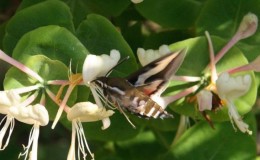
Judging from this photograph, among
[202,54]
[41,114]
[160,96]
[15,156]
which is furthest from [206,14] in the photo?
[15,156]

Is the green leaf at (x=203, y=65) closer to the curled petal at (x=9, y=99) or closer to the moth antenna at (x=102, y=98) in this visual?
the moth antenna at (x=102, y=98)

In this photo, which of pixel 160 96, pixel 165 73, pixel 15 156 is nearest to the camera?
pixel 165 73

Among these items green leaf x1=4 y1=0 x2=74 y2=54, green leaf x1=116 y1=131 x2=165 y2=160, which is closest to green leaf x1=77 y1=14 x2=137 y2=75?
green leaf x1=4 y1=0 x2=74 y2=54

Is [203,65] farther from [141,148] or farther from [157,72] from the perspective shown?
[141,148]

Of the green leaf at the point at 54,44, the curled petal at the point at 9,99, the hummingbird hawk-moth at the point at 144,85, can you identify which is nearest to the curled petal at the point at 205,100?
the hummingbird hawk-moth at the point at 144,85

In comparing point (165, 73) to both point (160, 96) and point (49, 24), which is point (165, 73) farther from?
point (49, 24)

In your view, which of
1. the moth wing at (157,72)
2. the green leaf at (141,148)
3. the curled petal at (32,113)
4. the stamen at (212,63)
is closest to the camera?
the moth wing at (157,72)
